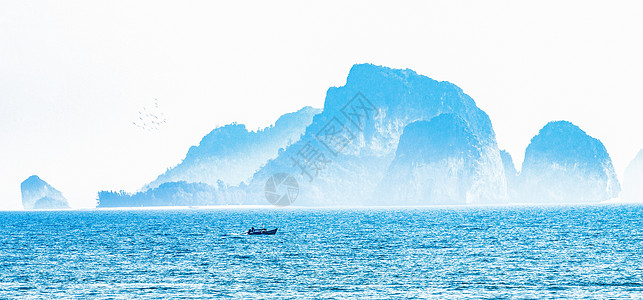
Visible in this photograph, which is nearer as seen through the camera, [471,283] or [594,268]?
[471,283]

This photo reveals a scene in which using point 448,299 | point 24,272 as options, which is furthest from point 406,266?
point 24,272

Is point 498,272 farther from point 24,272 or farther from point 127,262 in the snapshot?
point 24,272

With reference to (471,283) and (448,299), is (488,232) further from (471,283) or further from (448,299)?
(448,299)

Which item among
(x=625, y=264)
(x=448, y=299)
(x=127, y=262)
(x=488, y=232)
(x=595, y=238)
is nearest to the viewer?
(x=448, y=299)

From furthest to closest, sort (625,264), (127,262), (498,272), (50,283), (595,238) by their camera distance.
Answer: (595,238), (127,262), (625,264), (498,272), (50,283)

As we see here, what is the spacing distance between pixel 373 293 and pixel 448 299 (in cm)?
622

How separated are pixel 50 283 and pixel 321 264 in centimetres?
2667

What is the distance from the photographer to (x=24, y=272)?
77.3m

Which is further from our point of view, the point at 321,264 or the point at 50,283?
the point at 321,264

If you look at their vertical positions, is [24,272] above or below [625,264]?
above

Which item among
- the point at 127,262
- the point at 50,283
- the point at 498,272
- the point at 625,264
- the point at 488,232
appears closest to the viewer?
the point at 50,283

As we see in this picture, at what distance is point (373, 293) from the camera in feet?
203

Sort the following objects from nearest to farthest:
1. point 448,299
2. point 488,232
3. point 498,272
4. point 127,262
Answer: point 448,299 → point 498,272 → point 127,262 → point 488,232

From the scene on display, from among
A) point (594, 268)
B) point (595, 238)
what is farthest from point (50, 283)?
point (595, 238)
